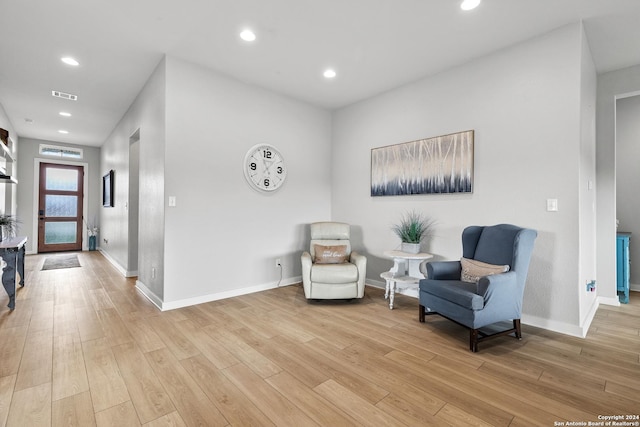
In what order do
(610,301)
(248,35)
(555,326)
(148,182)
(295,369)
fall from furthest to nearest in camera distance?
(148,182), (610,301), (248,35), (555,326), (295,369)

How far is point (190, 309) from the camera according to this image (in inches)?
129

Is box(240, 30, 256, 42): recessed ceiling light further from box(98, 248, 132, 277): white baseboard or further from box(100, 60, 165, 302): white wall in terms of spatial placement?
box(98, 248, 132, 277): white baseboard

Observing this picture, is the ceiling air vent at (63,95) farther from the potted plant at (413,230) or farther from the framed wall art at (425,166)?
the potted plant at (413,230)

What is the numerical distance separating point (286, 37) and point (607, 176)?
158 inches

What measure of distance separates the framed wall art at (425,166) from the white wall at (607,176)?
5.63ft

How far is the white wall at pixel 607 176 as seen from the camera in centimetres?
346

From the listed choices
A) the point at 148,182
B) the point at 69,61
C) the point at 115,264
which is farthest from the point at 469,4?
the point at 115,264

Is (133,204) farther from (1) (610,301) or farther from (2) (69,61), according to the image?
(1) (610,301)

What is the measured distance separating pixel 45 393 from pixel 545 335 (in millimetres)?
3789

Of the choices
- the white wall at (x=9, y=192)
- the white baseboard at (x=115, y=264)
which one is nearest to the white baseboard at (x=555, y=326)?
the white baseboard at (x=115, y=264)

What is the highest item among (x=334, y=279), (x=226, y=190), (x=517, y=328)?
(x=226, y=190)

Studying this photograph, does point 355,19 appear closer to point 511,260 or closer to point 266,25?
point 266,25

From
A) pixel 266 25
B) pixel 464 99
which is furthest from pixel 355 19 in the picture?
pixel 464 99

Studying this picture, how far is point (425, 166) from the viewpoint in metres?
3.66
